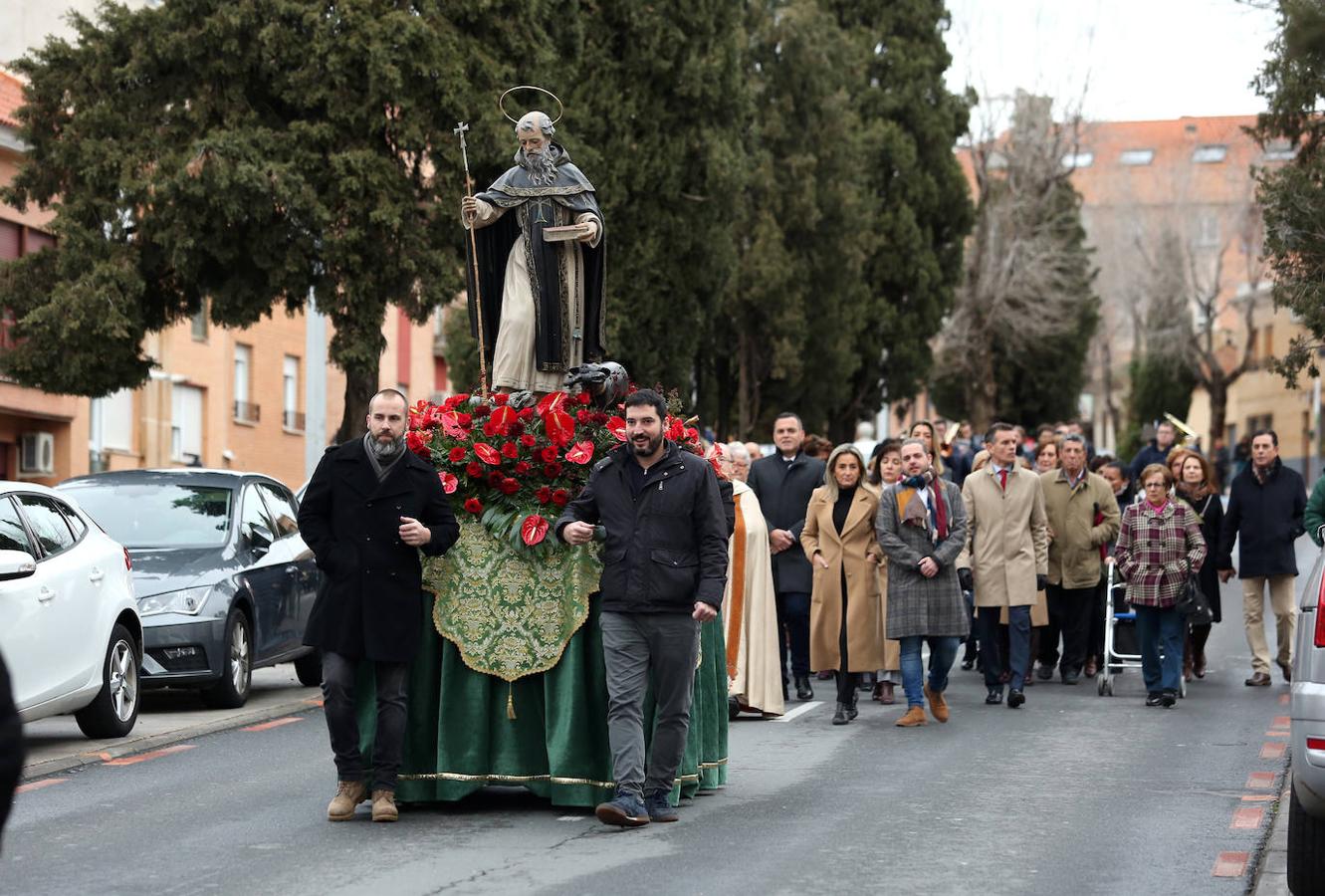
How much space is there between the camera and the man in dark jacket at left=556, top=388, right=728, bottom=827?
938cm

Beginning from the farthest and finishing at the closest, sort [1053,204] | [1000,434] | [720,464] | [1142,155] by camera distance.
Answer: [1142,155], [1053,204], [1000,434], [720,464]

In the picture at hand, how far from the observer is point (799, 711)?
1501cm

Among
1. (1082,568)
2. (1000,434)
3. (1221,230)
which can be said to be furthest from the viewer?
(1221,230)

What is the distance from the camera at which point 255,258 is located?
79.2 ft

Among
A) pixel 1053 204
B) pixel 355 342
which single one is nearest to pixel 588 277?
pixel 355 342

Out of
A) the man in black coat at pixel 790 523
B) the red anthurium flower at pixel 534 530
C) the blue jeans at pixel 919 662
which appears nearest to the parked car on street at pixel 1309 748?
the red anthurium flower at pixel 534 530

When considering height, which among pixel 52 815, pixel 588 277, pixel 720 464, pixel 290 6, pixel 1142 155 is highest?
pixel 1142 155

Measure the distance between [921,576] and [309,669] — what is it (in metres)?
6.05

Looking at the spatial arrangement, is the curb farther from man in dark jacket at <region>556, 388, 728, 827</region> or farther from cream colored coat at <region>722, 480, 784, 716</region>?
cream colored coat at <region>722, 480, 784, 716</region>

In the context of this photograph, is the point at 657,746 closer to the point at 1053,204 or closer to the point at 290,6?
the point at 290,6

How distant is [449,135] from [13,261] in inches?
216

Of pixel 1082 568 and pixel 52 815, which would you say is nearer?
pixel 52 815

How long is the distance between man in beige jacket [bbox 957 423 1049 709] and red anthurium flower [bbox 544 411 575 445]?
606cm

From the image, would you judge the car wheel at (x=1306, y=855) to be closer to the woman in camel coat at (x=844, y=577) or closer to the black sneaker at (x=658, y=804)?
the black sneaker at (x=658, y=804)
